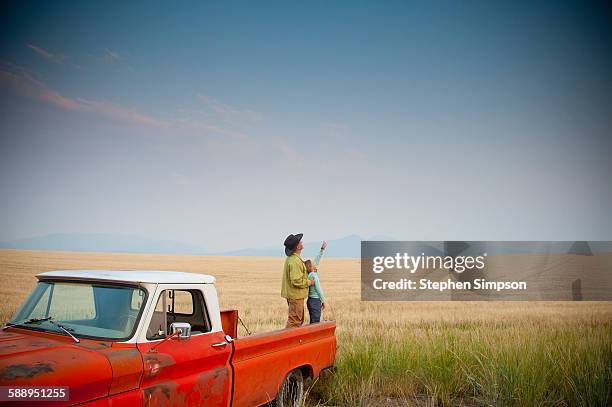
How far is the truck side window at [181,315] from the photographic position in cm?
501

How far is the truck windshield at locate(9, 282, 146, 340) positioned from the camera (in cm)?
479

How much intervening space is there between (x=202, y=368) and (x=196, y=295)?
2.87ft

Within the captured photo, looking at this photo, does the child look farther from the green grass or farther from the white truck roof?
the white truck roof

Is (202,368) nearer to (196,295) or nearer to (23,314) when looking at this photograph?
(196,295)

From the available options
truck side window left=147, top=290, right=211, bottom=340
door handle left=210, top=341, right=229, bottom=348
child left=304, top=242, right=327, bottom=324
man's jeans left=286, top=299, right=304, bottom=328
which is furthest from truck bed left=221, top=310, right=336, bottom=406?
child left=304, top=242, right=327, bottom=324

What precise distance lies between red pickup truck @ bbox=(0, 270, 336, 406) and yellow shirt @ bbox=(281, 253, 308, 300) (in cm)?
287

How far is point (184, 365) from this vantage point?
16.1 feet

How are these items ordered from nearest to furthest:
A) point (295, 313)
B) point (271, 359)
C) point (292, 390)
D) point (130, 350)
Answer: point (130, 350) → point (271, 359) → point (292, 390) → point (295, 313)

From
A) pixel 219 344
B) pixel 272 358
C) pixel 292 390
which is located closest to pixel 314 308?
pixel 292 390

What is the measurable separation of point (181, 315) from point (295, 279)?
124 inches

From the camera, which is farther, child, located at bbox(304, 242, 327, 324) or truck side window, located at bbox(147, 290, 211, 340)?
child, located at bbox(304, 242, 327, 324)

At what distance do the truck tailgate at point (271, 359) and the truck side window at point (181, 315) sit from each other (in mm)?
488

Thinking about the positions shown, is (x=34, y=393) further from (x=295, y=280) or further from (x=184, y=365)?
(x=295, y=280)

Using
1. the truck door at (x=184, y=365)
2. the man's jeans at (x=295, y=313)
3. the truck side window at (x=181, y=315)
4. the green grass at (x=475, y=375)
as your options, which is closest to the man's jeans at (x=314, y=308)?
the man's jeans at (x=295, y=313)
